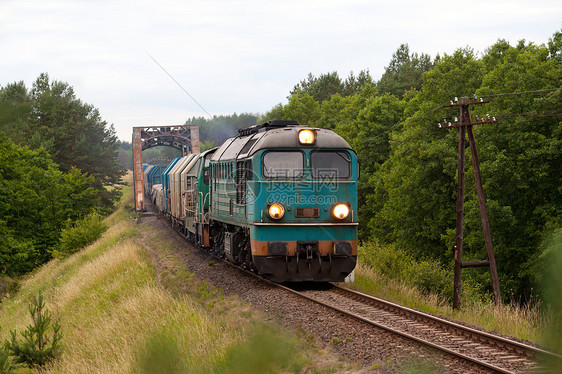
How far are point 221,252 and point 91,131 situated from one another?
48462 millimetres

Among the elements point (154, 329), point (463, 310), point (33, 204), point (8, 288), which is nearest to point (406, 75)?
point (33, 204)

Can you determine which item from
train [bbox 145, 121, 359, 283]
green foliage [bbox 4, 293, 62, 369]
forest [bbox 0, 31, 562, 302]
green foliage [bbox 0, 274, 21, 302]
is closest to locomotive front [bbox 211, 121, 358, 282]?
train [bbox 145, 121, 359, 283]

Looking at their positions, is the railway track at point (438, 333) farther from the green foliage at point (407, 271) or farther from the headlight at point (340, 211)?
the green foliage at point (407, 271)

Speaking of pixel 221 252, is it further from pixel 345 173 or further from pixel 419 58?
pixel 419 58

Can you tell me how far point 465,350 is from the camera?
8180mm

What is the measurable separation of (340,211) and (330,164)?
47.6 inches

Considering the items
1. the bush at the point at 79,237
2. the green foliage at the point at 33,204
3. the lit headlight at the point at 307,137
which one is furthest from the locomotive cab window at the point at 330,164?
the bush at the point at 79,237

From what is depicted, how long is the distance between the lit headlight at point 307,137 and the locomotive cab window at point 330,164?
0.33 meters

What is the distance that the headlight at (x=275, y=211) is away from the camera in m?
13.1

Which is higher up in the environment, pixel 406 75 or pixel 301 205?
pixel 406 75

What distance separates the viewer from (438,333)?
9.30m

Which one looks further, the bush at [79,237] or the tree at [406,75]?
the tree at [406,75]

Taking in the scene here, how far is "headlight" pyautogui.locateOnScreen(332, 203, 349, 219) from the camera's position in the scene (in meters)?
13.4

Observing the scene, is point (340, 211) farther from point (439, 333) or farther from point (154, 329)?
point (154, 329)
